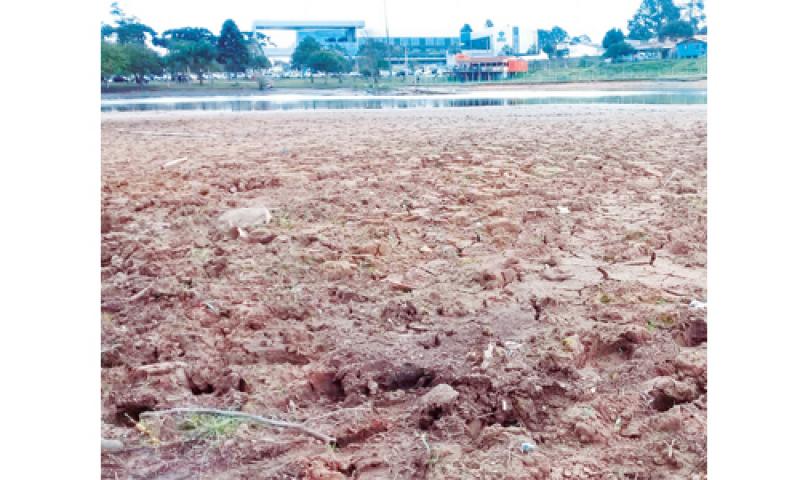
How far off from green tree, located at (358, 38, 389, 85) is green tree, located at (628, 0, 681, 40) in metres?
0.66

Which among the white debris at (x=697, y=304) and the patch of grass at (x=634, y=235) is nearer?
the white debris at (x=697, y=304)

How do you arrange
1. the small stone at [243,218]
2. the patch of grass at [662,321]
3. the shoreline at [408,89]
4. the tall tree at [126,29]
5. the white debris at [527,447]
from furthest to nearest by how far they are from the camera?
1. the small stone at [243,218]
2. the shoreline at [408,89]
3. the tall tree at [126,29]
4. the patch of grass at [662,321]
5. the white debris at [527,447]

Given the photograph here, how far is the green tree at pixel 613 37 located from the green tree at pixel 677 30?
0.10 m

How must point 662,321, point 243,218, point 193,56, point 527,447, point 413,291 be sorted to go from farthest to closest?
point 243,218
point 193,56
point 413,291
point 662,321
point 527,447

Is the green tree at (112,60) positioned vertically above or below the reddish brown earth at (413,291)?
above

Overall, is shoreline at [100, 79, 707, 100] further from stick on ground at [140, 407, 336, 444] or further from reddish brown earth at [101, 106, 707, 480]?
stick on ground at [140, 407, 336, 444]

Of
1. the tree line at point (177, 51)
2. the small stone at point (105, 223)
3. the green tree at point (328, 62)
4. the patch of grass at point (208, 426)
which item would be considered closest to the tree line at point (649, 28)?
the green tree at point (328, 62)

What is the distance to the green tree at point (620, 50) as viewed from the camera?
5.93 ft

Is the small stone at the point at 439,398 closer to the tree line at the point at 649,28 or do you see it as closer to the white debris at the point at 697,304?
the white debris at the point at 697,304

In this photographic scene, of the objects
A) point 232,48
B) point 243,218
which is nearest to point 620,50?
point 232,48

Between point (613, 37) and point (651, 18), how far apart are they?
110mm

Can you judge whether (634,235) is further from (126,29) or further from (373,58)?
(126,29)

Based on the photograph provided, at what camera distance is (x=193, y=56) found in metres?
1.83
